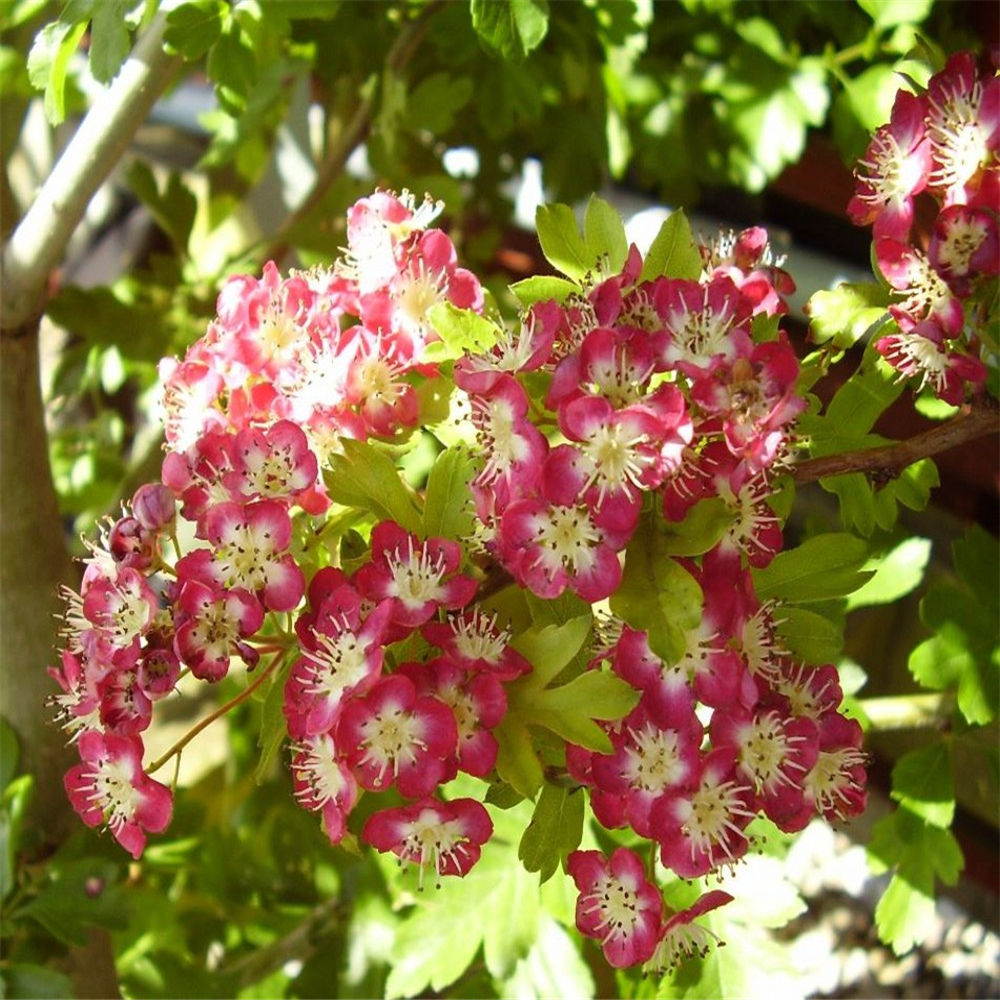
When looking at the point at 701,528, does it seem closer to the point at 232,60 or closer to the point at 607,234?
the point at 607,234

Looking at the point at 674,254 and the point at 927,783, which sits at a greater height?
the point at 674,254

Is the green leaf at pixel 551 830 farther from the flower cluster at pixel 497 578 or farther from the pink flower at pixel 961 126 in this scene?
the pink flower at pixel 961 126

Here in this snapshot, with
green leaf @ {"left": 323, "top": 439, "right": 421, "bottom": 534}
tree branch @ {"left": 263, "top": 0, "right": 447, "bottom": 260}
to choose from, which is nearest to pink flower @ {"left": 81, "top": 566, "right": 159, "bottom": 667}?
green leaf @ {"left": 323, "top": 439, "right": 421, "bottom": 534}

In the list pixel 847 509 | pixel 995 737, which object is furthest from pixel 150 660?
pixel 995 737

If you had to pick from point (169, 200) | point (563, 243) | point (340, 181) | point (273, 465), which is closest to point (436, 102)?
point (340, 181)

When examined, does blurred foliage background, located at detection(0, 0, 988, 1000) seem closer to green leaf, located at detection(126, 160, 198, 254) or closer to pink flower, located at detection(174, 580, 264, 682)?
green leaf, located at detection(126, 160, 198, 254)

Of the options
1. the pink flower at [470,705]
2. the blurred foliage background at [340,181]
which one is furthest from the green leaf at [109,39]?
the pink flower at [470,705]

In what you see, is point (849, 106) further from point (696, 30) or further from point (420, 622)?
point (420, 622)
